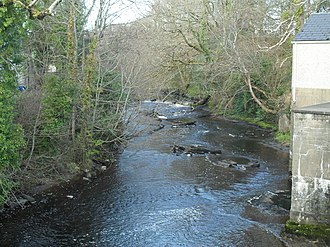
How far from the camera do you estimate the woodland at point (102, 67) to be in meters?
13.4

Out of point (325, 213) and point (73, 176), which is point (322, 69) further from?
point (73, 176)

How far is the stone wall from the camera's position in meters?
12.0

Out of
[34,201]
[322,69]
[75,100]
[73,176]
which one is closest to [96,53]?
[75,100]

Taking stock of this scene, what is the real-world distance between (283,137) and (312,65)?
399 inches

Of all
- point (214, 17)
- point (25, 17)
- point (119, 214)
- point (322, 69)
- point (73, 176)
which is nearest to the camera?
point (25, 17)

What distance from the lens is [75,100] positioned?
1875cm

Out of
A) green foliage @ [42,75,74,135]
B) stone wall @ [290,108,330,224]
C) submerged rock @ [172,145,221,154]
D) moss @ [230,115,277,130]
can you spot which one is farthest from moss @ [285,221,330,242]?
moss @ [230,115,277,130]

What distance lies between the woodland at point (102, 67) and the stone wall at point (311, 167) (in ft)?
26.8

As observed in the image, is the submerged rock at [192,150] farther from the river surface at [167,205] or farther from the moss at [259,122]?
the moss at [259,122]

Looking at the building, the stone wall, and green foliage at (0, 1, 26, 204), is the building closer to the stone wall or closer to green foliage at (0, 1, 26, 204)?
the stone wall

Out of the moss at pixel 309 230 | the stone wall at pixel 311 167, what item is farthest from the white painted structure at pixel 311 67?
the moss at pixel 309 230

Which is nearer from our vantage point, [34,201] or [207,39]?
[34,201]

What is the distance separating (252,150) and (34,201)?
1397 cm

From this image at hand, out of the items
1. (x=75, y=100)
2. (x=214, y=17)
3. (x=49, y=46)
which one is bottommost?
(x=75, y=100)
